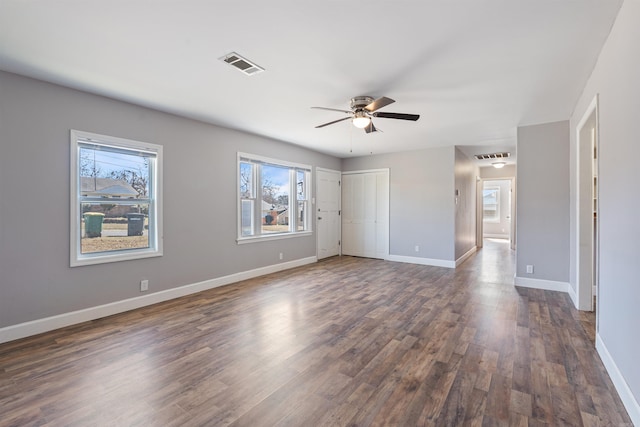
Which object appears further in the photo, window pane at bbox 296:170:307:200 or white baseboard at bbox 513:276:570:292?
window pane at bbox 296:170:307:200

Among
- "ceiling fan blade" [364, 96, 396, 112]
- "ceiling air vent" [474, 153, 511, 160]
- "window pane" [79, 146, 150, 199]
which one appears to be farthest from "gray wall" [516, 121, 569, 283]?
"window pane" [79, 146, 150, 199]

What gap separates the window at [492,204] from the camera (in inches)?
476

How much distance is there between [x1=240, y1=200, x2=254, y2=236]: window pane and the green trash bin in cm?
205

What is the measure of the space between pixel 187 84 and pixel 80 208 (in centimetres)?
182

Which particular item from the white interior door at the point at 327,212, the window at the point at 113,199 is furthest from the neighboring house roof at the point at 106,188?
the white interior door at the point at 327,212

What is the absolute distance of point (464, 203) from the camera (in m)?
6.98

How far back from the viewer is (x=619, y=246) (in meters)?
1.97

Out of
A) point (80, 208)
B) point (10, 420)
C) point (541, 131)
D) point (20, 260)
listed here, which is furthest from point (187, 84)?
point (541, 131)

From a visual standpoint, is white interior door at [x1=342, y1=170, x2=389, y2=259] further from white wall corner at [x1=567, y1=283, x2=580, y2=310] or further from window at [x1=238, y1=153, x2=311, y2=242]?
white wall corner at [x1=567, y1=283, x2=580, y2=310]

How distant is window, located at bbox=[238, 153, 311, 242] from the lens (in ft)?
16.6

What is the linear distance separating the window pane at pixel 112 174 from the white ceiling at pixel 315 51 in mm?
700

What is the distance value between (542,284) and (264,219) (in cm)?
468

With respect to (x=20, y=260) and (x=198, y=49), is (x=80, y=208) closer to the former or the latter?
(x=20, y=260)

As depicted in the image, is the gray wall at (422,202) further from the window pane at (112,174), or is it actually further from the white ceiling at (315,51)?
the window pane at (112,174)
